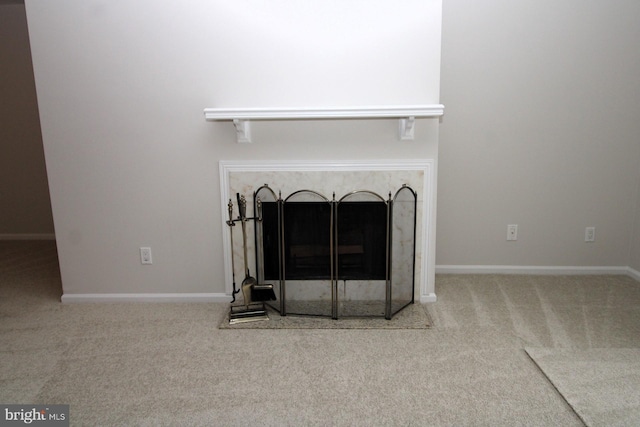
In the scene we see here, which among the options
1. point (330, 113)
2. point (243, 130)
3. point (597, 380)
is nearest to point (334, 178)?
point (330, 113)

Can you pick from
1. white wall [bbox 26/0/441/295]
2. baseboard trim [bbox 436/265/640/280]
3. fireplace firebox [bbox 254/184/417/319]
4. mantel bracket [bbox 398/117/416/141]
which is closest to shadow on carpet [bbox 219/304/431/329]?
fireplace firebox [bbox 254/184/417/319]

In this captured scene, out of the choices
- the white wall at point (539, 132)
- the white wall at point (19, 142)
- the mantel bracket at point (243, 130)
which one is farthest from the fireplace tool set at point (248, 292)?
the white wall at point (19, 142)

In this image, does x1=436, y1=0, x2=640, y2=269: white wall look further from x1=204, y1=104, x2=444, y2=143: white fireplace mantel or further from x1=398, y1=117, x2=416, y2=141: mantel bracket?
x1=204, y1=104, x2=444, y2=143: white fireplace mantel

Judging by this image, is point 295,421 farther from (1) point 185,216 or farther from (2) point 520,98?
(2) point 520,98

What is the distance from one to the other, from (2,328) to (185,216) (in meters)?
1.20

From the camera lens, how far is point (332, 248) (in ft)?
8.61

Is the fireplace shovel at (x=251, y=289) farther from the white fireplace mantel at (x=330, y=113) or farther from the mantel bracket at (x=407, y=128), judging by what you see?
the mantel bracket at (x=407, y=128)

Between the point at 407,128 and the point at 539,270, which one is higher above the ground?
the point at 407,128

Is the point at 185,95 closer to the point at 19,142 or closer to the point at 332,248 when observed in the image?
the point at 332,248

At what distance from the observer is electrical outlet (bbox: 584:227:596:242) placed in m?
3.25

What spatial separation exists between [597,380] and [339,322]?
50.1 inches

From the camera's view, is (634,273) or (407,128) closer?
(407,128)

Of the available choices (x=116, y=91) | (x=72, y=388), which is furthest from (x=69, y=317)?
(x=116, y=91)

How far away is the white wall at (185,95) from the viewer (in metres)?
2.56
